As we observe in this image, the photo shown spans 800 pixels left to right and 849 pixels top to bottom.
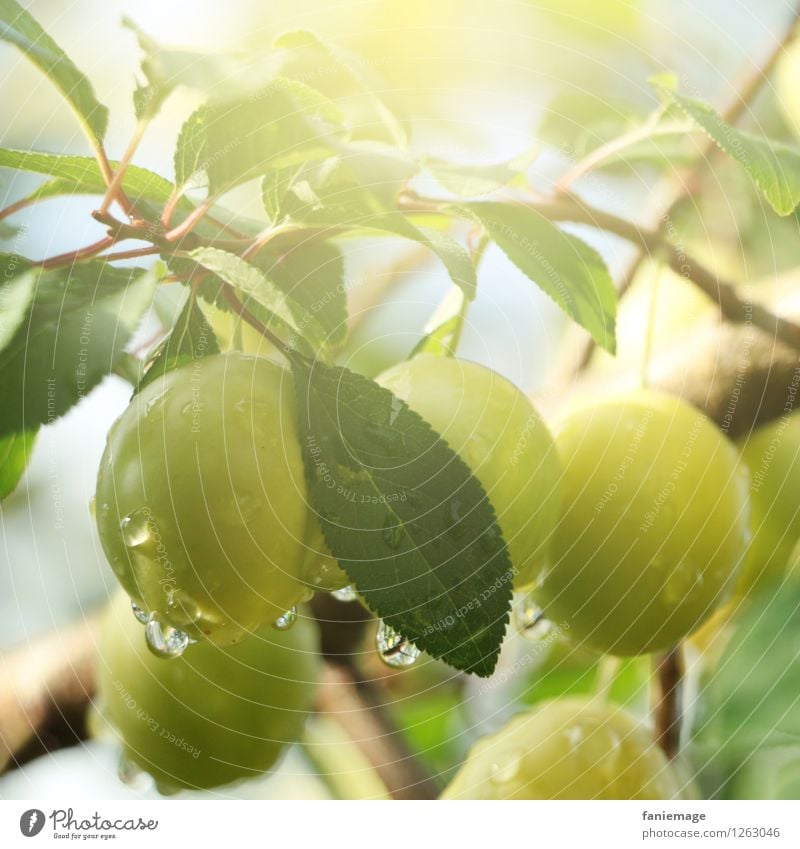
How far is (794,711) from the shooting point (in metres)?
0.46

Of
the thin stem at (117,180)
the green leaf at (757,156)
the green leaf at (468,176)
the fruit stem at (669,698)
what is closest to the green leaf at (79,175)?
the thin stem at (117,180)

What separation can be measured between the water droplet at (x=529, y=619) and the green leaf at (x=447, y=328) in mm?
113

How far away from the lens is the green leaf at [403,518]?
28cm

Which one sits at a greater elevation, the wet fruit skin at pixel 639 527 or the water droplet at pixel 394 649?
the wet fruit skin at pixel 639 527

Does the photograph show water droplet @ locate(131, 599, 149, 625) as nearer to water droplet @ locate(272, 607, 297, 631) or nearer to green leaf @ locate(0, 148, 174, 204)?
water droplet @ locate(272, 607, 297, 631)

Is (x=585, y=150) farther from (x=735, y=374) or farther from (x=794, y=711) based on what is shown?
(x=794, y=711)

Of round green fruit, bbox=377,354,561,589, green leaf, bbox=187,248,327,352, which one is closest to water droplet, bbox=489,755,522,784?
round green fruit, bbox=377,354,561,589

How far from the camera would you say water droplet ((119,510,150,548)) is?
0.87ft

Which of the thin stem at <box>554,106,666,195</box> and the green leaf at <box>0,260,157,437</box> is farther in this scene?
the thin stem at <box>554,106,666,195</box>

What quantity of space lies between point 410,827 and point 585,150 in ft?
1.09

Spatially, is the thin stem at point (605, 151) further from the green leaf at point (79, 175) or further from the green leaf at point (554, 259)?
the green leaf at point (79, 175)

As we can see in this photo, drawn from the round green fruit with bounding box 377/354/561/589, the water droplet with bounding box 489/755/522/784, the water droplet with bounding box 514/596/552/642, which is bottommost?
the water droplet with bounding box 489/755/522/784

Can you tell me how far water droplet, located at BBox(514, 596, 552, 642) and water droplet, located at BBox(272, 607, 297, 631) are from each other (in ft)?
0.32

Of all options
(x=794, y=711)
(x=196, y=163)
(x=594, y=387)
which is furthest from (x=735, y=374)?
(x=196, y=163)
